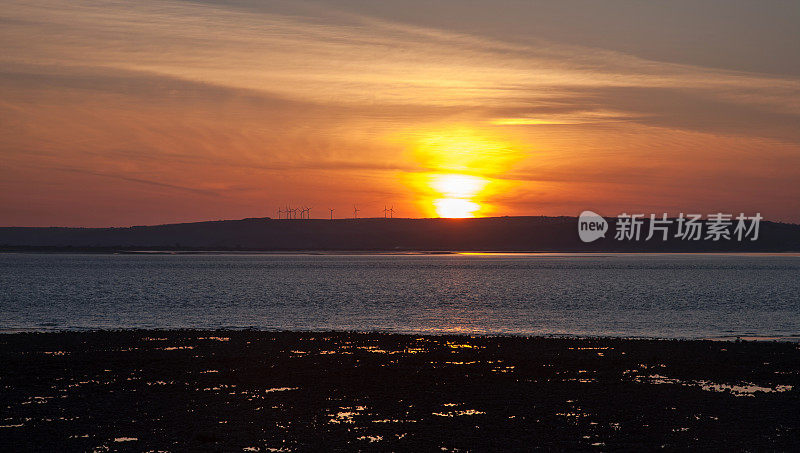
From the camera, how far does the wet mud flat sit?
1889cm

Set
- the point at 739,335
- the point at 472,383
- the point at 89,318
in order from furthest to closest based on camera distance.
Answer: the point at 89,318 → the point at 739,335 → the point at 472,383

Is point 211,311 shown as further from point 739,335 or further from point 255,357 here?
point 739,335

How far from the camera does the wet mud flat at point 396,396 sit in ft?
62.0

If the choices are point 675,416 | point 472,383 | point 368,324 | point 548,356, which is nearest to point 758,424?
point 675,416

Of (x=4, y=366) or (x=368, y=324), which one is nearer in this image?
(x=4, y=366)

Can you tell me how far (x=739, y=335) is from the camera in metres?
44.8

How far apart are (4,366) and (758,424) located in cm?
2732

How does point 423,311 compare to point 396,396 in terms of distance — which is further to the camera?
point 423,311

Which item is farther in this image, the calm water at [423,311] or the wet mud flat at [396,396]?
the calm water at [423,311]

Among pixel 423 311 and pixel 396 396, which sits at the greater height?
pixel 396 396

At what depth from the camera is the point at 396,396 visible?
2420 cm

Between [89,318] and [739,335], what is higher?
[739,335]

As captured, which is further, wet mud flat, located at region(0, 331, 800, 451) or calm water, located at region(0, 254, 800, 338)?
calm water, located at region(0, 254, 800, 338)

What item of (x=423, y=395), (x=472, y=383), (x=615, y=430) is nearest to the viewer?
(x=615, y=430)
